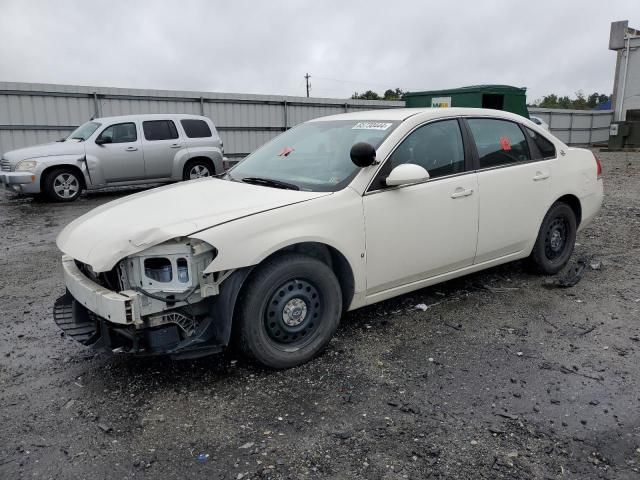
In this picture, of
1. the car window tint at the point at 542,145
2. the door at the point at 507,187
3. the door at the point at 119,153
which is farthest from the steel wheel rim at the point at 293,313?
the door at the point at 119,153

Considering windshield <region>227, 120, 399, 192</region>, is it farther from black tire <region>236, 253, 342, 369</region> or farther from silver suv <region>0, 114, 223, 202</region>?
silver suv <region>0, 114, 223, 202</region>

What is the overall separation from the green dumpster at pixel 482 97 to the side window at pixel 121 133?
22.4 ft

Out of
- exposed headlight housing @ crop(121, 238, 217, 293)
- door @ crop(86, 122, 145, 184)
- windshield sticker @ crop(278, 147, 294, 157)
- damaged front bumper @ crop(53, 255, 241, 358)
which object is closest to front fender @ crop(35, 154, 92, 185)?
door @ crop(86, 122, 145, 184)

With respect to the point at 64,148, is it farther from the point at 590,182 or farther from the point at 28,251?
the point at 590,182

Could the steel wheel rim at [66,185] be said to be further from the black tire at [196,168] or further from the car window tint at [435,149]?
the car window tint at [435,149]

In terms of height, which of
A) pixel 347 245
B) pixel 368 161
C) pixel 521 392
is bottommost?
pixel 521 392

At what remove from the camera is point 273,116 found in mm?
19828

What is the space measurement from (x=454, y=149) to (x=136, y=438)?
3142 mm

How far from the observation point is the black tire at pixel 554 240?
533cm

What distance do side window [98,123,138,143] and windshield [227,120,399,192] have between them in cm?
827

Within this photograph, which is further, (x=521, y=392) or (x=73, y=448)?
(x=521, y=392)

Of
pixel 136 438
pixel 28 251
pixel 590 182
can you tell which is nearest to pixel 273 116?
pixel 28 251

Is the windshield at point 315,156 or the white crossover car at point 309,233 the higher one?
the windshield at point 315,156

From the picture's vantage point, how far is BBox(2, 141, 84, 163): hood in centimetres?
1122
